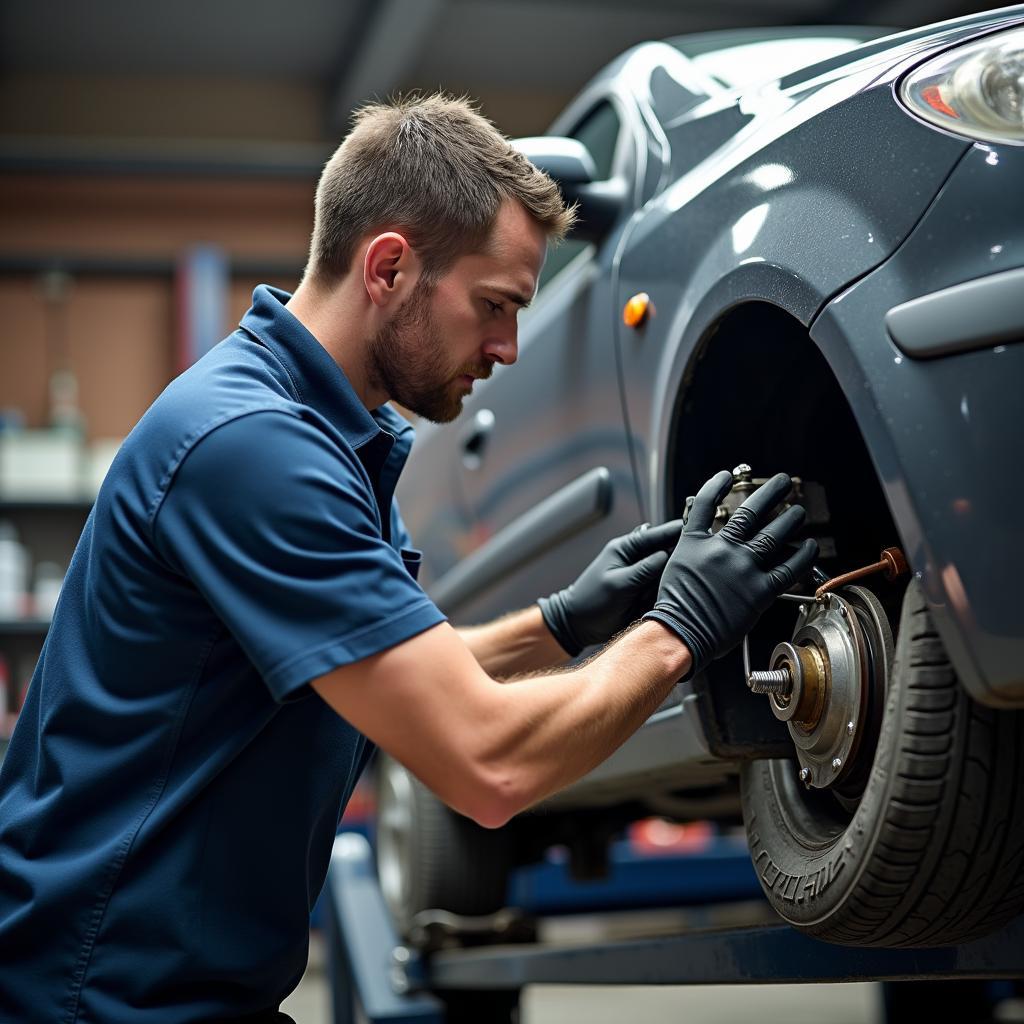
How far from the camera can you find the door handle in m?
2.32

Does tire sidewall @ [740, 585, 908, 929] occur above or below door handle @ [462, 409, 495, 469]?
below

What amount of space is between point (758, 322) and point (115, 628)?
74cm

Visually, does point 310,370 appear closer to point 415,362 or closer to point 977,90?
point 415,362

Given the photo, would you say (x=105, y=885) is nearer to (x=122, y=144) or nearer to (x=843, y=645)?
(x=843, y=645)

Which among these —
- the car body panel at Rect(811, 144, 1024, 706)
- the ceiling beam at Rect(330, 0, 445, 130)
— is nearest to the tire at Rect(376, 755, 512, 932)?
the car body panel at Rect(811, 144, 1024, 706)

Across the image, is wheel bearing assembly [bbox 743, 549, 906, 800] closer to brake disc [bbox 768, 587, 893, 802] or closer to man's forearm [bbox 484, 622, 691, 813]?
brake disc [bbox 768, 587, 893, 802]

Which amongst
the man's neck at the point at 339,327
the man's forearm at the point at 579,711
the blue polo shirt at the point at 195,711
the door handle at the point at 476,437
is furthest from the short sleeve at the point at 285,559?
the door handle at the point at 476,437

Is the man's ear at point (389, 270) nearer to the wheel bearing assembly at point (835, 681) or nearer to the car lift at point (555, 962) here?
the wheel bearing assembly at point (835, 681)

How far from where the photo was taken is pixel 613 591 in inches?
59.8

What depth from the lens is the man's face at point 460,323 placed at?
55.6 inches

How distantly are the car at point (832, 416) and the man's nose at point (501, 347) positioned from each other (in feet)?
0.61

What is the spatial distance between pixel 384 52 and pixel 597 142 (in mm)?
4344

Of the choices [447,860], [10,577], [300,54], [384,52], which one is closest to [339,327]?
[447,860]

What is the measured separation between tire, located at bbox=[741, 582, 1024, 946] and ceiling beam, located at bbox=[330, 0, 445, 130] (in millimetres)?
5019
